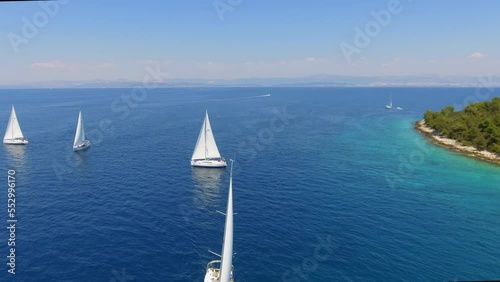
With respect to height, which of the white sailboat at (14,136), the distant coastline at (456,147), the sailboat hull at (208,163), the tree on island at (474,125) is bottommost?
the sailboat hull at (208,163)

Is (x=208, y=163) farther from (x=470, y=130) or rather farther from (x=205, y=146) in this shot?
(x=470, y=130)

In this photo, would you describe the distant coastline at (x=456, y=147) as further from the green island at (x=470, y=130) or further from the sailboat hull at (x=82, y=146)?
the sailboat hull at (x=82, y=146)

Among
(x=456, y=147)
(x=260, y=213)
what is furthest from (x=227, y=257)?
(x=456, y=147)

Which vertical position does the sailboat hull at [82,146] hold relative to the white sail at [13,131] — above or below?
below

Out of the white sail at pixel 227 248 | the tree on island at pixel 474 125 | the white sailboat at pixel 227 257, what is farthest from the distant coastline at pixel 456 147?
the white sail at pixel 227 248

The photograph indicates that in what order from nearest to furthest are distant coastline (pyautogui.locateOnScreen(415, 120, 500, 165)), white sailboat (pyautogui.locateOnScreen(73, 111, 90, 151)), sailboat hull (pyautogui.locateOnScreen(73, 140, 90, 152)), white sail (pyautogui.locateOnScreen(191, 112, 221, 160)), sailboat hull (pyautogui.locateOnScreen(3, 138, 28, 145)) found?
1. white sail (pyautogui.locateOnScreen(191, 112, 221, 160))
2. distant coastline (pyautogui.locateOnScreen(415, 120, 500, 165))
3. sailboat hull (pyautogui.locateOnScreen(73, 140, 90, 152))
4. white sailboat (pyautogui.locateOnScreen(73, 111, 90, 151))
5. sailboat hull (pyautogui.locateOnScreen(3, 138, 28, 145))

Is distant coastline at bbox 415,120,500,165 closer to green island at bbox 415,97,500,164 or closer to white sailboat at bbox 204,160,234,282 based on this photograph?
green island at bbox 415,97,500,164

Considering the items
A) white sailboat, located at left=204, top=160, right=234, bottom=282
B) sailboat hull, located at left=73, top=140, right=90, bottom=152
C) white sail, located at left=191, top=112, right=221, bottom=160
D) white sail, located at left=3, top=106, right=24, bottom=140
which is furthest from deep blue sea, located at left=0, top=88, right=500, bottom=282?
white sail, located at left=191, top=112, right=221, bottom=160

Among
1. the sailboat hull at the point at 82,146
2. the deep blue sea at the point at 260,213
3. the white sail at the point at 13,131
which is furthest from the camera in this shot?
the white sail at the point at 13,131
